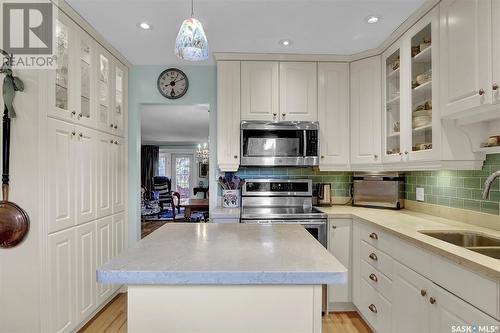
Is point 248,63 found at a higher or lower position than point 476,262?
higher

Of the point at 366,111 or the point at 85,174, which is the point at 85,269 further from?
the point at 366,111

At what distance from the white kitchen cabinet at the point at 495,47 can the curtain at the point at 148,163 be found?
30.2 ft

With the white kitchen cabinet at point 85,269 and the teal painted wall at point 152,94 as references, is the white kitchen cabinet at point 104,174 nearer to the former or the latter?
the white kitchen cabinet at point 85,269

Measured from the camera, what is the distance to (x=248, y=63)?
8.80 ft

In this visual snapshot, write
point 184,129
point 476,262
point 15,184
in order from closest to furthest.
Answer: point 476,262 < point 15,184 < point 184,129

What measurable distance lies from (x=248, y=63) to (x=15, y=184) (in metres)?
2.08

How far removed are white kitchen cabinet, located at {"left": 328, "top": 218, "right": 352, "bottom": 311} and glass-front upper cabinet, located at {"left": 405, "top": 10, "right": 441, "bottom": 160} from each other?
0.80 m

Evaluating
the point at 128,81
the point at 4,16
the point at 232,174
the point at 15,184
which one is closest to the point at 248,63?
the point at 232,174

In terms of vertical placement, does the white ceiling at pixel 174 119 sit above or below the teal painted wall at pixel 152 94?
above

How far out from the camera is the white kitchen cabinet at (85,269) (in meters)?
2.05

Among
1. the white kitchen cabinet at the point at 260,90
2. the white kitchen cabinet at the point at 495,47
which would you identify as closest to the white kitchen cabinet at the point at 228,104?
the white kitchen cabinet at the point at 260,90

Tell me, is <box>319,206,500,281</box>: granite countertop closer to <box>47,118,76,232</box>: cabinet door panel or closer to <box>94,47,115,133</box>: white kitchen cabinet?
<box>47,118,76,232</box>: cabinet door panel

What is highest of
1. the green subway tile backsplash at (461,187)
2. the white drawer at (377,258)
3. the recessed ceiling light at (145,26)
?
the recessed ceiling light at (145,26)

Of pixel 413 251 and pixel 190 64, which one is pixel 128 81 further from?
pixel 413 251
